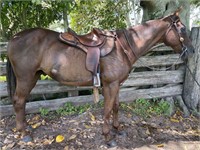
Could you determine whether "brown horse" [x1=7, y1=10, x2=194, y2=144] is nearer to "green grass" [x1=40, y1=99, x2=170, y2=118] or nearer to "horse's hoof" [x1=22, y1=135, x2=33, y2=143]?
"horse's hoof" [x1=22, y1=135, x2=33, y2=143]

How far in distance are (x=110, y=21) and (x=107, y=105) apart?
12.7 feet

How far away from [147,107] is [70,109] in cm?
156

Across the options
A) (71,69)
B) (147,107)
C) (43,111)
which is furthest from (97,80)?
(147,107)

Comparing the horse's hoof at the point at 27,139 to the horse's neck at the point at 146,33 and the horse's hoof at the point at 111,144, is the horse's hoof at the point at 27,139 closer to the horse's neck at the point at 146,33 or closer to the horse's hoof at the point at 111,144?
the horse's hoof at the point at 111,144

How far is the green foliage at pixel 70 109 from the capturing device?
4.21 meters

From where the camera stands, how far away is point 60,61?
318 cm

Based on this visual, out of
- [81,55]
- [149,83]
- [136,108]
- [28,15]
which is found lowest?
[136,108]

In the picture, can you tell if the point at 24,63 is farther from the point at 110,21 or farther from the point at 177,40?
the point at 110,21

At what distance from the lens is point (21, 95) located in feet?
10.8

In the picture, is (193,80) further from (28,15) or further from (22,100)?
(28,15)

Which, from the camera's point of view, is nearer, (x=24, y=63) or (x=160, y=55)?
(x=24, y=63)

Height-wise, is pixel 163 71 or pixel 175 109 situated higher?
pixel 163 71

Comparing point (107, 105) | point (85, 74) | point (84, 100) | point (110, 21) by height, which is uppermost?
point (110, 21)

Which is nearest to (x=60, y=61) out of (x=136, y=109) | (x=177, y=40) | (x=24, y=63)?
(x=24, y=63)
